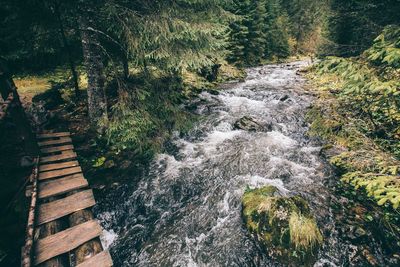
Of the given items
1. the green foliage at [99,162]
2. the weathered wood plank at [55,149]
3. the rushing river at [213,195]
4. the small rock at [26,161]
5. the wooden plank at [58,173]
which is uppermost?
the small rock at [26,161]

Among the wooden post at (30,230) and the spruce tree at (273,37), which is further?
the spruce tree at (273,37)

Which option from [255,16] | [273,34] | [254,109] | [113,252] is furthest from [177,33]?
[273,34]

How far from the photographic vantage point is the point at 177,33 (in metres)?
7.46

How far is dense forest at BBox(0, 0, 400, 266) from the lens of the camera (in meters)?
5.00

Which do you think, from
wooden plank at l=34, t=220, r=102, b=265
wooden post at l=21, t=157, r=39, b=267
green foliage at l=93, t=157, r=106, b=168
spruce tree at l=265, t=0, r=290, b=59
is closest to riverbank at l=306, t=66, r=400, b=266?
wooden plank at l=34, t=220, r=102, b=265

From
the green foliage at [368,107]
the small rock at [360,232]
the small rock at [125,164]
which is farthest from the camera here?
the small rock at [125,164]

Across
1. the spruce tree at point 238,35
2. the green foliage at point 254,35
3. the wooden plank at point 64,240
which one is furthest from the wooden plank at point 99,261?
the spruce tree at point 238,35

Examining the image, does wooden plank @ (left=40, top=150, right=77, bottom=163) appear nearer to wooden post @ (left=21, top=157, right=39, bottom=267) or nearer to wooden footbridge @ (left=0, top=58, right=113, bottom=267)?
wooden footbridge @ (left=0, top=58, right=113, bottom=267)

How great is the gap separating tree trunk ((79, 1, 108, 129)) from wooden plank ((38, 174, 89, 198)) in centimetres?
183

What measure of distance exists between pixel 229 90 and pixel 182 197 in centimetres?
1189

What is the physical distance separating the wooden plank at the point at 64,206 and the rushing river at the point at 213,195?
127cm

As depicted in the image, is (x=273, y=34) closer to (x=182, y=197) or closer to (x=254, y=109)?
(x=254, y=109)

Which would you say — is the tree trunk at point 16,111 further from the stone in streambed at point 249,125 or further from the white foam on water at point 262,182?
the stone in streambed at point 249,125

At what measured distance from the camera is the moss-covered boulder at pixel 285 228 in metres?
5.79
